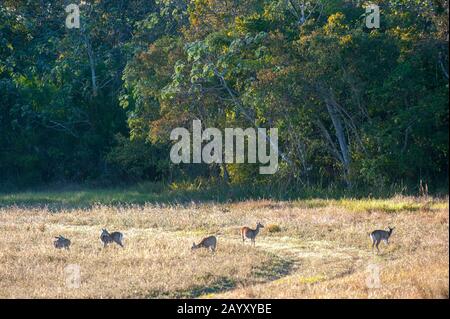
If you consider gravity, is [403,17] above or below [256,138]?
above

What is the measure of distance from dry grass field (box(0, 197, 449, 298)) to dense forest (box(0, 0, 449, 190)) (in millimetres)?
3947

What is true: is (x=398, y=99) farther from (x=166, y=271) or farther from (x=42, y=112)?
(x=42, y=112)

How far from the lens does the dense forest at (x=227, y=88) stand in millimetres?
26344

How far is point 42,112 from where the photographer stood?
36.9 meters

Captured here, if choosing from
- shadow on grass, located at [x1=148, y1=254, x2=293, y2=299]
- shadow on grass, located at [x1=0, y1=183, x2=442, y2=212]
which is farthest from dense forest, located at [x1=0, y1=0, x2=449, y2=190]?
shadow on grass, located at [x1=148, y1=254, x2=293, y2=299]

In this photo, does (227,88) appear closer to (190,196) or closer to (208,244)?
(190,196)

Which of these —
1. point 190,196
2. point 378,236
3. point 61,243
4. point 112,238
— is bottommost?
point 190,196

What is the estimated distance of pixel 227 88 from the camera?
3048 centimetres

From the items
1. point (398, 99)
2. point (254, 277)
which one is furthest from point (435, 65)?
point (254, 277)

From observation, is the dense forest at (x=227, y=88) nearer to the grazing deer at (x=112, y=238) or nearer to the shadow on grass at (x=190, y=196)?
the shadow on grass at (x=190, y=196)

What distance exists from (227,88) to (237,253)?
14.3m

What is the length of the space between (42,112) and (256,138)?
10989 mm

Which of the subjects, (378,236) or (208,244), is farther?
(208,244)

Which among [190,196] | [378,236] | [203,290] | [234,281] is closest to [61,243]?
[234,281]
